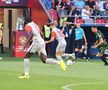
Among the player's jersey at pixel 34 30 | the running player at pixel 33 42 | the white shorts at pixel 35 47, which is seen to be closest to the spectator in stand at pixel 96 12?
the running player at pixel 33 42

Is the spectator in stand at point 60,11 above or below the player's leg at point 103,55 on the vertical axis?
above

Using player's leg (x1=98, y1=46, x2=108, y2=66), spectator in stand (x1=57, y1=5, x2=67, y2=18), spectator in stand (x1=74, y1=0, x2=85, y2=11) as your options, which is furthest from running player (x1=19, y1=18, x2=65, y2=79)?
spectator in stand (x1=74, y1=0, x2=85, y2=11)

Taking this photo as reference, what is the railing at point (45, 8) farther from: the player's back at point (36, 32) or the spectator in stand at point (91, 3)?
the player's back at point (36, 32)

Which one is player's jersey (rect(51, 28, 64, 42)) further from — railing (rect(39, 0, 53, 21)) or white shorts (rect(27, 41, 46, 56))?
railing (rect(39, 0, 53, 21))

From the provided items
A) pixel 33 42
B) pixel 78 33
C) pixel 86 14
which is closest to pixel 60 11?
pixel 86 14

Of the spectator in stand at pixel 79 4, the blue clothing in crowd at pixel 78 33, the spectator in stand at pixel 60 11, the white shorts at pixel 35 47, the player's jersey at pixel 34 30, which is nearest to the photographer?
the player's jersey at pixel 34 30

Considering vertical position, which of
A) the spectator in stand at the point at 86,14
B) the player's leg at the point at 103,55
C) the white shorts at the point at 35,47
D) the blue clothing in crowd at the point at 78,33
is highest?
the spectator in stand at the point at 86,14

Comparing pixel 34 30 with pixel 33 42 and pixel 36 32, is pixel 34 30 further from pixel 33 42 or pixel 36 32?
pixel 33 42

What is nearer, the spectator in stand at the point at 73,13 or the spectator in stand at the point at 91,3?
the spectator in stand at the point at 73,13

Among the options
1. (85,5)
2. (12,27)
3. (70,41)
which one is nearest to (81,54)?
(70,41)

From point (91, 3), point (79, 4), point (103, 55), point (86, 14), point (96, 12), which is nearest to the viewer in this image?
point (103, 55)

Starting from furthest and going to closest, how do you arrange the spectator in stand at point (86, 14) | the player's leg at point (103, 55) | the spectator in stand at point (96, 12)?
the spectator in stand at point (96, 12), the spectator in stand at point (86, 14), the player's leg at point (103, 55)

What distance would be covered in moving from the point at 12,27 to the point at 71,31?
1023 centimetres

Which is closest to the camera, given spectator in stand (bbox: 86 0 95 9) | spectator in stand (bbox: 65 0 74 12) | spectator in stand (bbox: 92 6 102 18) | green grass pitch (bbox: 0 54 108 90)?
green grass pitch (bbox: 0 54 108 90)
